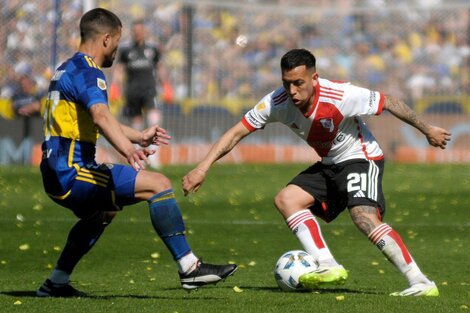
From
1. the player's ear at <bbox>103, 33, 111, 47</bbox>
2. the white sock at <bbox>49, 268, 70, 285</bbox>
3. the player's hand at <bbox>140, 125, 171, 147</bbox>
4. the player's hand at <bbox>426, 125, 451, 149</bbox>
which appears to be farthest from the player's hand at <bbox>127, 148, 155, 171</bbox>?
the player's hand at <bbox>426, 125, 451, 149</bbox>

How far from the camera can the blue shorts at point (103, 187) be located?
735 cm

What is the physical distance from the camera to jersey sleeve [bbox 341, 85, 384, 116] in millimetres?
8156

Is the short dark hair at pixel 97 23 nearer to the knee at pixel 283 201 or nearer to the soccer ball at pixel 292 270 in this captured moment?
the knee at pixel 283 201

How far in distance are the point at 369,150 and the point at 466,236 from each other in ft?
12.8

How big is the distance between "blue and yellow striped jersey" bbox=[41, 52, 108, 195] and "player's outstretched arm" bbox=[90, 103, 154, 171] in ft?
0.92

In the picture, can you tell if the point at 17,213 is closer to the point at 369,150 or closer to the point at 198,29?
the point at 369,150

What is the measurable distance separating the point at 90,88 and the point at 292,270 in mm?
2032

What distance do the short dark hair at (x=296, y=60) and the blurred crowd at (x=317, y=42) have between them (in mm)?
16285

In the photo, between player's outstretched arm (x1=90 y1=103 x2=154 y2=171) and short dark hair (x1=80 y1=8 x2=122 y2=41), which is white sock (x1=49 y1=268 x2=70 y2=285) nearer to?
player's outstretched arm (x1=90 y1=103 x2=154 y2=171)

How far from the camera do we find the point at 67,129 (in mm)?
7434

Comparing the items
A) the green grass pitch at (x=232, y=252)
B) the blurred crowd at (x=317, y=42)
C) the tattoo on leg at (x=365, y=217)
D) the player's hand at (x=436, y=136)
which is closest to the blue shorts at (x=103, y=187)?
the green grass pitch at (x=232, y=252)

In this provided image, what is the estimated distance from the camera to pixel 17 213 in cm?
1415

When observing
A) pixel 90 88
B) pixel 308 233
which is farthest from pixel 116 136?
pixel 308 233

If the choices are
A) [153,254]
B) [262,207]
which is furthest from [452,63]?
[153,254]
